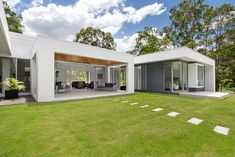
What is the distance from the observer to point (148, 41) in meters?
25.0

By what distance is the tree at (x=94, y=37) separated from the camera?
985 inches

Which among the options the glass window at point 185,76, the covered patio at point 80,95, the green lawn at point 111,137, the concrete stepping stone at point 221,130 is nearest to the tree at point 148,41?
the glass window at point 185,76

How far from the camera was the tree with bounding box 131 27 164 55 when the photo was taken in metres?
24.1

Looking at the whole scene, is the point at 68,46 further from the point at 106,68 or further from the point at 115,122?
the point at 106,68

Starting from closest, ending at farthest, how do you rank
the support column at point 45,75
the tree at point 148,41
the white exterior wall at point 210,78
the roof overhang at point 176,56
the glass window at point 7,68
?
the support column at point 45,75 → the glass window at point 7,68 → the roof overhang at point 176,56 → the white exterior wall at point 210,78 → the tree at point 148,41

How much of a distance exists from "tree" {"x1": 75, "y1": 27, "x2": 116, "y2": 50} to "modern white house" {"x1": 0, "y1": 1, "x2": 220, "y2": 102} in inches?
332

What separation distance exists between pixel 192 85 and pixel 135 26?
50.7ft

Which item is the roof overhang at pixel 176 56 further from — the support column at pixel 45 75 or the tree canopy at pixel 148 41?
the tree canopy at pixel 148 41

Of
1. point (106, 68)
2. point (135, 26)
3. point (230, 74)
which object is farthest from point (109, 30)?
point (230, 74)

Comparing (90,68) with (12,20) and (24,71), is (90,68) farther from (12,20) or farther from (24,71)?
(12,20)

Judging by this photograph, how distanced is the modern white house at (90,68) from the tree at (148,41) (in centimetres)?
863

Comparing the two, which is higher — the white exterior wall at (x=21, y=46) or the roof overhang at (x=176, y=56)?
the white exterior wall at (x=21, y=46)

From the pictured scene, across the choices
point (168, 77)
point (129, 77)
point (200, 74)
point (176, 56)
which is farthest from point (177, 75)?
point (129, 77)

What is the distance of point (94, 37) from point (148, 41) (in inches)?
381
